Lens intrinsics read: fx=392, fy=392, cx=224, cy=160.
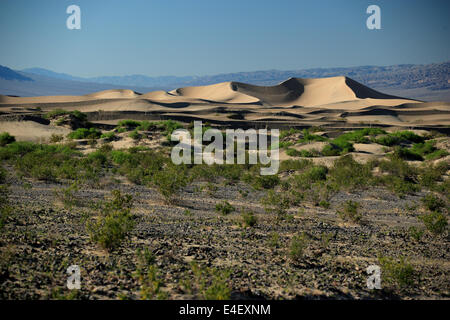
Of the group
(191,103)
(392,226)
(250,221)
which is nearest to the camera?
(250,221)

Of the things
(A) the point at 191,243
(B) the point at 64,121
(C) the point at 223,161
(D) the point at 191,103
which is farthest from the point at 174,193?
(D) the point at 191,103

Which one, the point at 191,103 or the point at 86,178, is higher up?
the point at 191,103

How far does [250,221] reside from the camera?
26.9 ft

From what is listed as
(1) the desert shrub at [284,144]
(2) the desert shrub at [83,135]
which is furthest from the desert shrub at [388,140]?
(2) the desert shrub at [83,135]

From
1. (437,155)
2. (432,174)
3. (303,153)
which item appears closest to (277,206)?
(432,174)

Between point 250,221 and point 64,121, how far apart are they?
2443 cm

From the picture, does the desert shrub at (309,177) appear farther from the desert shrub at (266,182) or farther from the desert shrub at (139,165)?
the desert shrub at (139,165)

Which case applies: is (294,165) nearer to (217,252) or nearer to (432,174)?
(432,174)
